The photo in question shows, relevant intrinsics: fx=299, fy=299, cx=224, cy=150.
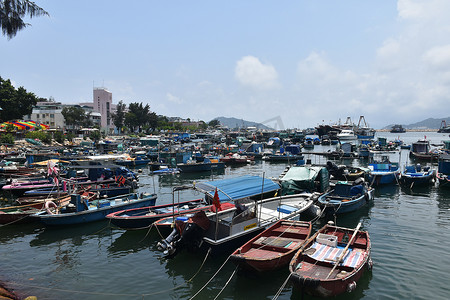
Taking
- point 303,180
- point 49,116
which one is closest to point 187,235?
point 303,180

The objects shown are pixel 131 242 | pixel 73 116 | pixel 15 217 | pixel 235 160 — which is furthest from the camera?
pixel 73 116

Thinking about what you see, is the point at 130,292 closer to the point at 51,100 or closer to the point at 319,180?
the point at 319,180

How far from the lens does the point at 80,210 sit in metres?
17.7

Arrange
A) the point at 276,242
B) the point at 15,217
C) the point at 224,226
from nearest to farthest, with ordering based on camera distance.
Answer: the point at 276,242, the point at 224,226, the point at 15,217

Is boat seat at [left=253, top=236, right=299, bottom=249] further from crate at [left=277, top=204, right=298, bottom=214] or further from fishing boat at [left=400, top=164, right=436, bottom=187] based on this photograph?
fishing boat at [left=400, top=164, right=436, bottom=187]

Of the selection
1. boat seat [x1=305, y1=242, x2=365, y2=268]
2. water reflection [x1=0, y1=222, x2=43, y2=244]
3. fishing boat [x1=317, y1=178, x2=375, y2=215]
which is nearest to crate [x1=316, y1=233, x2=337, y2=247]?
boat seat [x1=305, y1=242, x2=365, y2=268]

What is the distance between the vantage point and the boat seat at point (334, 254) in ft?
34.9

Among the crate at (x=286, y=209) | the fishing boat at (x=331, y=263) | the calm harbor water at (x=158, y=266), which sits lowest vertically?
the calm harbor water at (x=158, y=266)

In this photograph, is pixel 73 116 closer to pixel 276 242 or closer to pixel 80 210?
pixel 80 210

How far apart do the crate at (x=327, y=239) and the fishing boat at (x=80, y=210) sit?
39.5ft

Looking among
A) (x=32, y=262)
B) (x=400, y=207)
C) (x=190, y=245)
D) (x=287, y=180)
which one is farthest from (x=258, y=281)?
(x=400, y=207)

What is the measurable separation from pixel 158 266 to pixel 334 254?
7299mm

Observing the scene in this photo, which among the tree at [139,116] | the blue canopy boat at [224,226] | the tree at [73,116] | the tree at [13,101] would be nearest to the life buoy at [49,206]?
the blue canopy boat at [224,226]

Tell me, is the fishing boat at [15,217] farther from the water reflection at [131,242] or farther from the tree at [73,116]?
the tree at [73,116]
